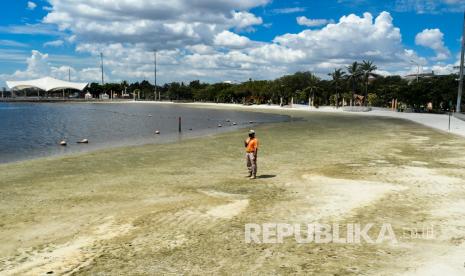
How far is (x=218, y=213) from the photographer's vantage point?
1280 cm

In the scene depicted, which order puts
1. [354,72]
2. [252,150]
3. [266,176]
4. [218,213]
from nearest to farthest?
[218,213] → [252,150] → [266,176] → [354,72]

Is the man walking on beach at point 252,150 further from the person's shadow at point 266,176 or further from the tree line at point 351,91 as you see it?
the tree line at point 351,91

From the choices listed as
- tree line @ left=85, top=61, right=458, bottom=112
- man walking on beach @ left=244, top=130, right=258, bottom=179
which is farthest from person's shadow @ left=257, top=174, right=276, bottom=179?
tree line @ left=85, top=61, right=458, bottom=112

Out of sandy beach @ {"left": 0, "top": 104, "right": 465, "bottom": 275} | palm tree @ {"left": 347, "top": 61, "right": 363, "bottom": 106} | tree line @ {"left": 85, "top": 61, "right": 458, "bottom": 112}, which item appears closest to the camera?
sandy beach @ {"left": 0, "top": 104, "right": 465, "bottom": 275}

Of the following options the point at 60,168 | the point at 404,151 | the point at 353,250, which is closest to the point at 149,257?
the point at 353,250

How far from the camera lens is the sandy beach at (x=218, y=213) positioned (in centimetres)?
891

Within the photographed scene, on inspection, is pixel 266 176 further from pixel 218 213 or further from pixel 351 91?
pixel 351 91

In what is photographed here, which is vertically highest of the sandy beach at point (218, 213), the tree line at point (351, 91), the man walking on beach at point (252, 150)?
the tree line at point (351, 91)

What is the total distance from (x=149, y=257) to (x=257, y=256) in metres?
2.49

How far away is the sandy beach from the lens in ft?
29.2

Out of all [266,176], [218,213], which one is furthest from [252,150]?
[218,213]

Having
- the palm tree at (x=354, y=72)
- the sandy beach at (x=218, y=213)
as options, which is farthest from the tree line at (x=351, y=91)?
the sandy beach at (x=218, y=213)

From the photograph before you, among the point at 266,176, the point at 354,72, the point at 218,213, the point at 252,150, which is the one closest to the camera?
the point at 218,213

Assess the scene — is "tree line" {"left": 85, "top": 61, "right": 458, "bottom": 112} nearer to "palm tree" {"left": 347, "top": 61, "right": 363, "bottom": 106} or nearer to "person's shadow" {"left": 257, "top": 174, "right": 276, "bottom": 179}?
"palm tree" {"left": 347, "top": 61, "right": 363, "bottom": 106}
